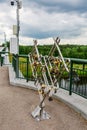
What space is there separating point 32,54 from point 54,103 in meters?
1.45

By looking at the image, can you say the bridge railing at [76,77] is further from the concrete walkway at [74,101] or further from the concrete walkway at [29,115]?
the concrete walkway at [29,115]

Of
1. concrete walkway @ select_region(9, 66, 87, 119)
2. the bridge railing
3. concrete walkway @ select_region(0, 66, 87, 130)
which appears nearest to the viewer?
concrete walkway @ select_region(0, 66, 87, 130)

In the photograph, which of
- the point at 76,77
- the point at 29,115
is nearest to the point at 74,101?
the point at 76,77

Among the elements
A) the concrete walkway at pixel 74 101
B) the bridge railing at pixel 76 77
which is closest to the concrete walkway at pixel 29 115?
the concrete walkway at pixel 74 101

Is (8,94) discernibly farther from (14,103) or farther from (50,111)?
(50,111)

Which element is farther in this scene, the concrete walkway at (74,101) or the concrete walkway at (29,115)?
the concrete walkway at (74,101)

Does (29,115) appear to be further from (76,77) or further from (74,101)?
(76,77)

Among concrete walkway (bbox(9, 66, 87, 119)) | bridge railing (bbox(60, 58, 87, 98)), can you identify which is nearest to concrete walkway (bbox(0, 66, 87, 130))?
concrete walkway (bbox(9, 66, 87, 119))

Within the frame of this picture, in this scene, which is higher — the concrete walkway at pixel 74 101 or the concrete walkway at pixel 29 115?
the concrete walkway at pixel 74 101

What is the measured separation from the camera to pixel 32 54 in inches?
320

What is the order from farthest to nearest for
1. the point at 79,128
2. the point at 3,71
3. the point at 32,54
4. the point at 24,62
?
1. the point at 3,71
2. the point at 24,62
3. the point at 32,54
4. the point at 79,128

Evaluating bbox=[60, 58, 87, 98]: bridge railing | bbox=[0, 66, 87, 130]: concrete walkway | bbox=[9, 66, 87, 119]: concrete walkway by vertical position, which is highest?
bbox=[60, 58, 87, 98]: bridge railing

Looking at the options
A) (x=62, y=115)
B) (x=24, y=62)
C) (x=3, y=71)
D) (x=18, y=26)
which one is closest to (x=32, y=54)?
(x=62, y=115)

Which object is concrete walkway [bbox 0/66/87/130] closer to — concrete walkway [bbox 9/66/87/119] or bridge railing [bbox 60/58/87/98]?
concrete walkway [bbox 9/66/87/119]
